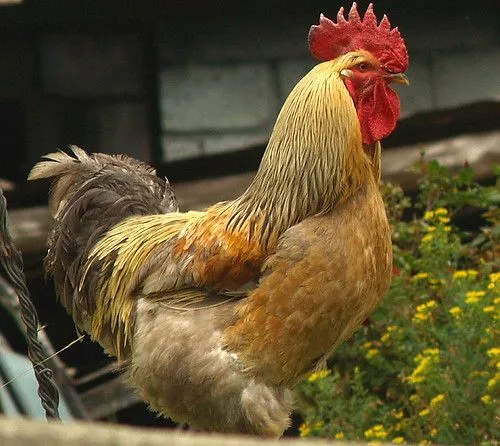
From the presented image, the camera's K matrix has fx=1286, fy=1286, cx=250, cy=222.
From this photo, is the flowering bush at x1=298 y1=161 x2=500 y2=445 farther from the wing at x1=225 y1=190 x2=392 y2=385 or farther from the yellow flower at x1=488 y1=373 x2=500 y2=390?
the wing at x1=225 y1=190 x2=392 y2=385

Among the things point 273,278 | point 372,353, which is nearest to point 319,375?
point 372,353

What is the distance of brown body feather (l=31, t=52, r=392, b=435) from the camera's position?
4332 mm

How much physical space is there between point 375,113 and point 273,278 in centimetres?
69

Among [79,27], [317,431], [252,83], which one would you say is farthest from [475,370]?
[79,27]

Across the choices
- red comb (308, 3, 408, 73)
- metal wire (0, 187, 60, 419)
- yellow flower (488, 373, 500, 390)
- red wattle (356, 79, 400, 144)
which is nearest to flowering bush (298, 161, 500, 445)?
yellow flower (488, 373, 500, 390)

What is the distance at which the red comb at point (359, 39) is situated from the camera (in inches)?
179

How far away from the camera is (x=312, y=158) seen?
444 cm

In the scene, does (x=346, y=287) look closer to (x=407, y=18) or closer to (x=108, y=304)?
(x=108, y=304)

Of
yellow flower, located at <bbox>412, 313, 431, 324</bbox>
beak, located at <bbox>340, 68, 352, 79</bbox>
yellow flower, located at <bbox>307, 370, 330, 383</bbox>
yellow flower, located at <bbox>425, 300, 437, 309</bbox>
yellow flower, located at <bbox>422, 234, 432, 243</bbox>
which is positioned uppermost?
beak, located at <bbox>340, 68, 352, 79</bbox>

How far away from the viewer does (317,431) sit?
228 inches

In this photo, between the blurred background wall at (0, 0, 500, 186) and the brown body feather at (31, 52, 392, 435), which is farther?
the blurred background wall at (0, 0, 500, 186)

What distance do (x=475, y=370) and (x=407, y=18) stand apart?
3.47 meters

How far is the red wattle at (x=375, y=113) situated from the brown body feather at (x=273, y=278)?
6 cm

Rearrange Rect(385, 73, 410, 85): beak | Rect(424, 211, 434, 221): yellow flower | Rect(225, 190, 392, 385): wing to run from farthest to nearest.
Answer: Rect(424, 211, 434, 221): yellow flower < Rect(385, 73, 410, 85): beak < Rect(225, 190, 392, 385): wing
